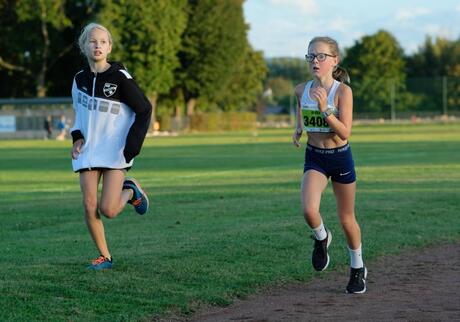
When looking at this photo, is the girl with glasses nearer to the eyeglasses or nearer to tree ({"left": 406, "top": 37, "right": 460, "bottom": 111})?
the eyeglasses

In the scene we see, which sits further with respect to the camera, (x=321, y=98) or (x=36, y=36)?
(x=36, y=36)

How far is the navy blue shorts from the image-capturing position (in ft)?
30.4

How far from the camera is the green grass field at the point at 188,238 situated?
28.9ft

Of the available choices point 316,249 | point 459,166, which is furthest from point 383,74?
point 316,249

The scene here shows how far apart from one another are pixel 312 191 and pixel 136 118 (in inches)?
71.4

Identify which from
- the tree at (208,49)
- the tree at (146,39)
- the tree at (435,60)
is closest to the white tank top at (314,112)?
the tree at (146,39)

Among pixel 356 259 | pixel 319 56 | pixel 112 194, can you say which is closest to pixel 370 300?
pixel 356 259

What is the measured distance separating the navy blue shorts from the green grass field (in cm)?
124

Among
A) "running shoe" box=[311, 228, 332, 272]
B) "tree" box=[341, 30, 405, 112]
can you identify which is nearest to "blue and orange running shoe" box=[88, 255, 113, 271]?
"running shoe" box=[311, 228, 332, 272]

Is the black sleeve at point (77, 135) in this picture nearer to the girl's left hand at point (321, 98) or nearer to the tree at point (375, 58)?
the girl's left hand at point (321, 98)

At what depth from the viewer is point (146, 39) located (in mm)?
87500

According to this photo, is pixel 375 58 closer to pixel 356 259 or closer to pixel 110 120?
pixel 110 120

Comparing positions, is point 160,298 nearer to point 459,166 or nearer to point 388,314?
point 388,314

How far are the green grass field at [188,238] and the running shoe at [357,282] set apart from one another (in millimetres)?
815
